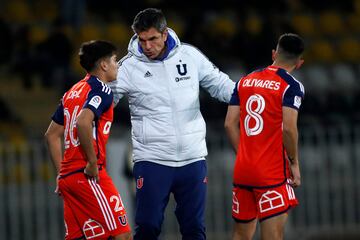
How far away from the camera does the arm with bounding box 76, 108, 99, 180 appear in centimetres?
745

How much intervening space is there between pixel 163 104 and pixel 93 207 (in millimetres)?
944

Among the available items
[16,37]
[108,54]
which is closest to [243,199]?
[108,54]

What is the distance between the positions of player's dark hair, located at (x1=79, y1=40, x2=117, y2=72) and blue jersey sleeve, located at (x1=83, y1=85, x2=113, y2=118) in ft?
0.82

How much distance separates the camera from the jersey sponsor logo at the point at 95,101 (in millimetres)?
7555

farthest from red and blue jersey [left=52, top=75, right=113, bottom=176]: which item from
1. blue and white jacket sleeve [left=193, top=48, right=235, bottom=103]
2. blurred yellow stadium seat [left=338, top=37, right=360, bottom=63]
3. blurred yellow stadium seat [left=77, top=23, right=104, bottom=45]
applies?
blurred yellow stadium seat [left=338, top=37, right=360, bottom=63]

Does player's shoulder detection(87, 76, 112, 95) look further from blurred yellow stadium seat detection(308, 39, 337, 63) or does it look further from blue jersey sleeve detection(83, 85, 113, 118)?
blurred yellow stadium seat detection(308, 39, 337, 63)

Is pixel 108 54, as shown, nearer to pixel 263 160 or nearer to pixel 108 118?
pixel 108 118

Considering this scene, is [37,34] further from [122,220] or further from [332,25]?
[122,220]

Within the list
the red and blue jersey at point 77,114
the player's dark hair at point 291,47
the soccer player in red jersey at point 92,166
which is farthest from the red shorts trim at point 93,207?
the player's dark hair at point 291,47

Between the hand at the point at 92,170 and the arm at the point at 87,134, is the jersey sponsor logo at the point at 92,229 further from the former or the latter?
the arm at the point at 87,134

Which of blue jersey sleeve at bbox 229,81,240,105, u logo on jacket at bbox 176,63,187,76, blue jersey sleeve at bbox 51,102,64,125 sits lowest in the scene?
blue jersey sleeve at bbox 51,102,64,125

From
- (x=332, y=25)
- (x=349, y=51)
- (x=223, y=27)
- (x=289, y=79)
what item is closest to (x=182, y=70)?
(x=289, y=79)

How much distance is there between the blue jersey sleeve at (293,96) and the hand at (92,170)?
1.49m

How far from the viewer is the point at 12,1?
57.9 feet
